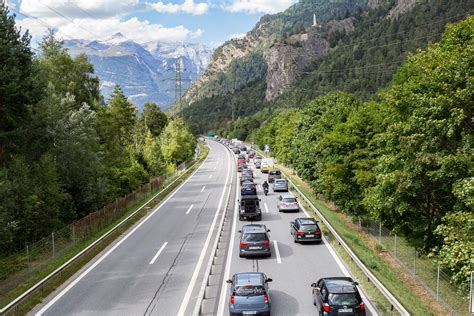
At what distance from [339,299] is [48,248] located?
1574 centimetres

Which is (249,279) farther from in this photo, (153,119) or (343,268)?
(153,119)

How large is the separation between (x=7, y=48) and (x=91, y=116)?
13.7 metres

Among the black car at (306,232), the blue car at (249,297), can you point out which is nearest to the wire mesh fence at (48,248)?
the blue car at (249,297)

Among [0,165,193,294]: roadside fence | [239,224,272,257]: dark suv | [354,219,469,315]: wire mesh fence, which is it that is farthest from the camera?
[239,224,272,257]: dark suv

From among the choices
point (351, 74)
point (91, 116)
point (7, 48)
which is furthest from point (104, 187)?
point (351, 74)

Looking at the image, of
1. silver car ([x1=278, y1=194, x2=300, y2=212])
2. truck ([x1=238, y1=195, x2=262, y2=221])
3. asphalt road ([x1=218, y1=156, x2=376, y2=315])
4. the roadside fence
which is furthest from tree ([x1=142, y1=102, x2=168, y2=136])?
asphalt road ([x1=218, y1=156, x2=376, y2=315])

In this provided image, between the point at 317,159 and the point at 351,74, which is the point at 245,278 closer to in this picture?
the point at 317,159

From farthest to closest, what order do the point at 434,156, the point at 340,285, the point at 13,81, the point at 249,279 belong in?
the point at 13,81, the point at 434,156, the point at 249,279, the point at 340,285

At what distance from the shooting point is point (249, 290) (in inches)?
592

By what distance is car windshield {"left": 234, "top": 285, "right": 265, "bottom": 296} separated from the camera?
1494 centimetres

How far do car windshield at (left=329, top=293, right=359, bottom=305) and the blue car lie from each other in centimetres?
202

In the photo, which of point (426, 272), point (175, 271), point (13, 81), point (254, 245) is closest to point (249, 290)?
point (175, 271)

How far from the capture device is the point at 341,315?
13.9m

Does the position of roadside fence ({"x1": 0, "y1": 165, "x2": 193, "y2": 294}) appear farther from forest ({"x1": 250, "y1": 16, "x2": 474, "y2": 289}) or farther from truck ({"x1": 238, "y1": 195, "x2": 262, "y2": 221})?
forest ({"x1": 250, "y1": 16, "x2": 474, "y2": 289})
